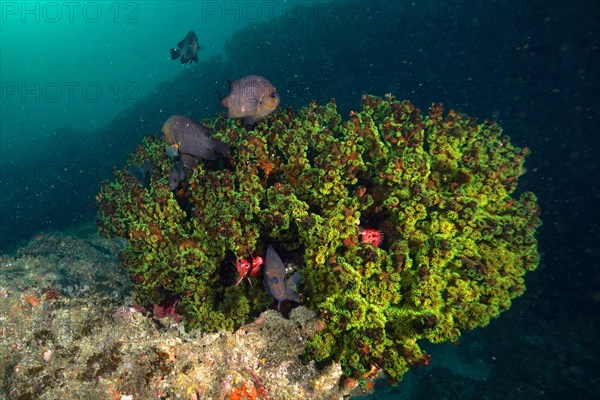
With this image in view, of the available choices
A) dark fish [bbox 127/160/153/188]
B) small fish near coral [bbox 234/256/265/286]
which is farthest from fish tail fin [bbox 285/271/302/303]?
dark fish [bbox 127/160/153/188]

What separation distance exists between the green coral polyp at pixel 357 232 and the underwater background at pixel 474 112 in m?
1.94

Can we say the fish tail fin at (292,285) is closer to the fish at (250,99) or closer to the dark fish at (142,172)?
the fish at (250,99)

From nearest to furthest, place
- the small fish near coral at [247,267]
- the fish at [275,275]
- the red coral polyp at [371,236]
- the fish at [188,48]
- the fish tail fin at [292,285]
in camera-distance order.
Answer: the fish at [275,275] → the fish tail fin at [292,285] → the small fish near coral at [247,267] → the red coral polyp at [371,236] → the fish at [188,48]

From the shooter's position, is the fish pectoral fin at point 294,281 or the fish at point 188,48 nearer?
the fish pectoral fin at point 294,281

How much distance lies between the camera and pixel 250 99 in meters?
3.46

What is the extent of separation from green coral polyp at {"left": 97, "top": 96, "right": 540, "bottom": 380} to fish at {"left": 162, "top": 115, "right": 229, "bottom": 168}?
0.61 ft

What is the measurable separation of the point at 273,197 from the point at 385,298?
4.40 ft

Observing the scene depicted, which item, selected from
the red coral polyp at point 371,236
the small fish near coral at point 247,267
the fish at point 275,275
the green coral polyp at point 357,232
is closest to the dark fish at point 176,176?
the green coral polyp at point 357,232

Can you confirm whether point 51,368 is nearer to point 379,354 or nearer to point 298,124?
point 379,354

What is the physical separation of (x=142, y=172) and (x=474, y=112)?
A: 39.1 feet

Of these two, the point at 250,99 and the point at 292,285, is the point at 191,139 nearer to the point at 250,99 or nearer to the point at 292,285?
the point at 250,99

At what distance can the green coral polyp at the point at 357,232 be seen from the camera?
2861 millimetres

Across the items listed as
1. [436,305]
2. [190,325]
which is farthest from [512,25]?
[190,325]

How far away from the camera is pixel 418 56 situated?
50.0 ft
